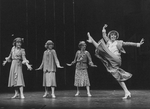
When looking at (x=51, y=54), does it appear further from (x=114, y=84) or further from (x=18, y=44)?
(x=114, y=84)

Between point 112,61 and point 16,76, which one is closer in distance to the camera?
point 112,61

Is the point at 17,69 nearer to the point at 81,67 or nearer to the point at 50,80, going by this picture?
the point at 50,80

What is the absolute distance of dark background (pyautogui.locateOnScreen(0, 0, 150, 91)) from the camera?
8.66 meters

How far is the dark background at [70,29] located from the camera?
8664 mm

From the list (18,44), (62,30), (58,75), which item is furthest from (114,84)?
(18,44)

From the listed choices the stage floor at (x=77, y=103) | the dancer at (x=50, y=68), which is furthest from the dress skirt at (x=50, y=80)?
the stage floor at (x=77, y=103)

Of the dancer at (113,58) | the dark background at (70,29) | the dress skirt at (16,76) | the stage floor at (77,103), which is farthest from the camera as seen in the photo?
the dark background at (70,29)

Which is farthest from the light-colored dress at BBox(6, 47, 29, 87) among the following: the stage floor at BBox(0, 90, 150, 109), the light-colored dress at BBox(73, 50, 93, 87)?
the light-colored dress at BBox(73, 50, 93, 87)

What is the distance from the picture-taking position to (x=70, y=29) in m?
8.95

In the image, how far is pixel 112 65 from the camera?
5.86m

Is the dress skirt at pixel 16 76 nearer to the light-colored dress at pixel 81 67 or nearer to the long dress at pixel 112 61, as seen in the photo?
the light-colored dress at pixel 81 67

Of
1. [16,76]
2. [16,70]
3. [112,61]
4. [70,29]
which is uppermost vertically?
[70,29]

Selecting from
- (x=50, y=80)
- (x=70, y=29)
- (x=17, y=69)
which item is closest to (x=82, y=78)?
(x=50, y=80)

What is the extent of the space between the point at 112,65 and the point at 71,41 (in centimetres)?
334
